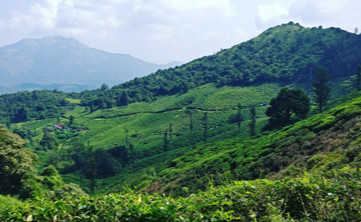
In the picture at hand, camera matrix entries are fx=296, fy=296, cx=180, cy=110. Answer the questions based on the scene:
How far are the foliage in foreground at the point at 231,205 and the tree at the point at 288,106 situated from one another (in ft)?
185

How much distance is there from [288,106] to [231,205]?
58.8m

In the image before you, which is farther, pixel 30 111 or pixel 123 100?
pixel 30 111

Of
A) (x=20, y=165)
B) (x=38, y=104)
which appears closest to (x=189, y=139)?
(x=20, y=165)

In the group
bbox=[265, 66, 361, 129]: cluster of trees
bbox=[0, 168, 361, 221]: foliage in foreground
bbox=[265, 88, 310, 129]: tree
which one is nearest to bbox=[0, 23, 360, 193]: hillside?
bbox=[265, 66, 361, 129]: cluster of trees

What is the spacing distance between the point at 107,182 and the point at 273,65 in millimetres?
126084

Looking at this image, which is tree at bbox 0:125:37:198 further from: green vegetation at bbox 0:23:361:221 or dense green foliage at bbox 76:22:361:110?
dense green foliage at bbox 76:22:361:110

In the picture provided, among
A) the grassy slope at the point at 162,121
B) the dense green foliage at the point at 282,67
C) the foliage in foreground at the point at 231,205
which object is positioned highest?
the dense green foliage at the point at 282,67

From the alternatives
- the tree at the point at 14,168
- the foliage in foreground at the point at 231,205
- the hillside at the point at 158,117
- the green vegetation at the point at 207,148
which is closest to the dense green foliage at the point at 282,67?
the hillside at the point at 158,117

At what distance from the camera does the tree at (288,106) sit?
60531 millimetres

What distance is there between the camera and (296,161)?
24859 mm

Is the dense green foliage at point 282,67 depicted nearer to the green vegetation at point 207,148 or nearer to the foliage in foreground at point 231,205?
the green vegetation at point 207,148

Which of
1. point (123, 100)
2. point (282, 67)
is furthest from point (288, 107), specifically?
point (123, 100)

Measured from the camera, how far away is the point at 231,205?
633 cm

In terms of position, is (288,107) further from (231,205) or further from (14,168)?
(231,205)
